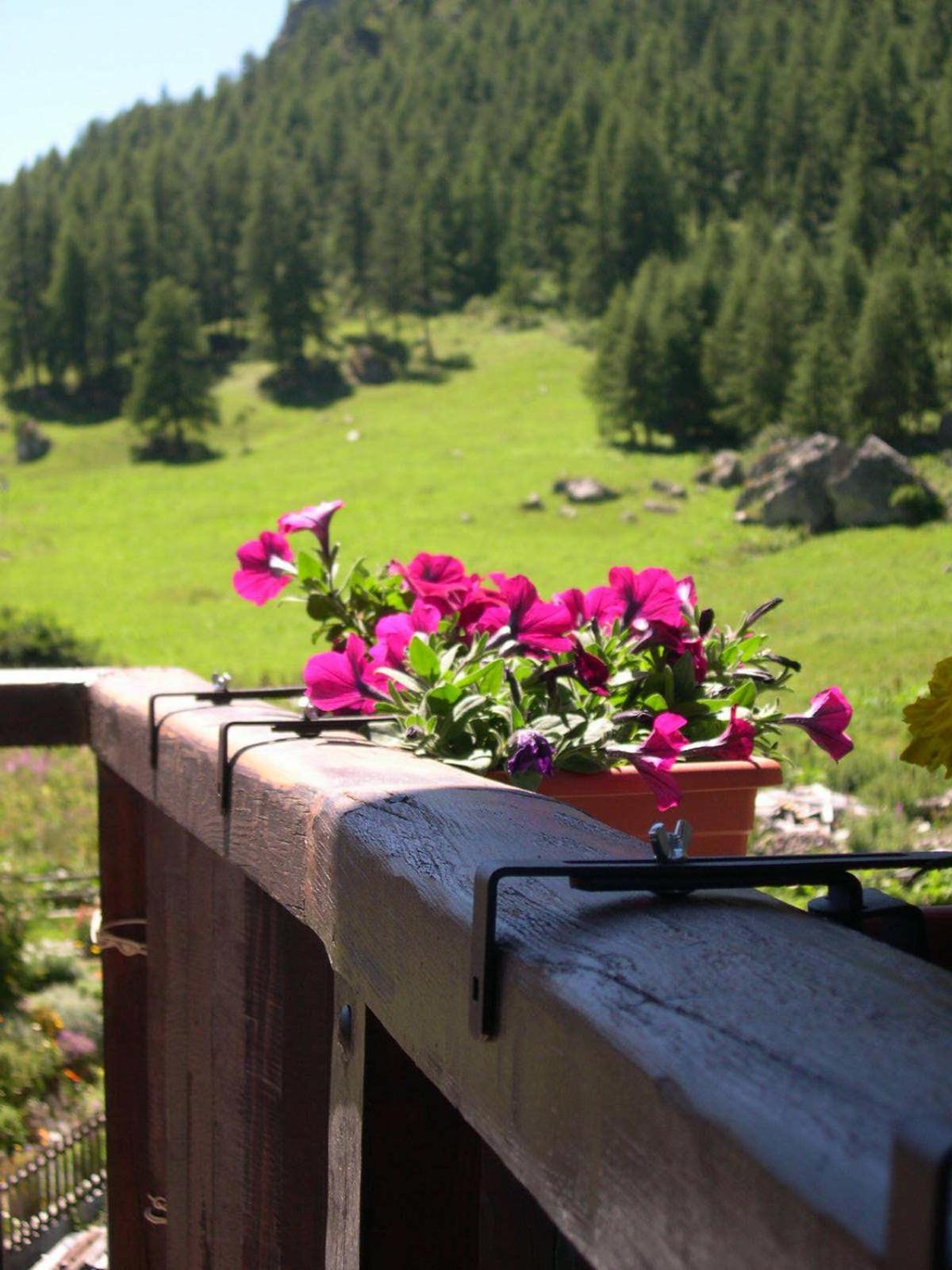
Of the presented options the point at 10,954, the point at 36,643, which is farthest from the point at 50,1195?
the point at 36,643

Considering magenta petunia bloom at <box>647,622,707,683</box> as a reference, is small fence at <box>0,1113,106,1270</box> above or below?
below

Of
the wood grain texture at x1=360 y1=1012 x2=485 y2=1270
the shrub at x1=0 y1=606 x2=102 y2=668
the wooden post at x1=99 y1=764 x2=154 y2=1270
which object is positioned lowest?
the shrub at x1=0 y1=606 x2=102 y2=668

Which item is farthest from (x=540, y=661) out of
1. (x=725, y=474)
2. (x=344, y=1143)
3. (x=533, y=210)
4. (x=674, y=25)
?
(x=674, y=25)

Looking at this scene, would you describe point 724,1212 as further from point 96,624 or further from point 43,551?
point 43,551

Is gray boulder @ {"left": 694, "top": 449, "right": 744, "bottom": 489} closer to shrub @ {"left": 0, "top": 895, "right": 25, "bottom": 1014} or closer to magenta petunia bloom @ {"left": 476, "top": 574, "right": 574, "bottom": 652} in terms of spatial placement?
magenta petunia bloom @ {"left": 476, "top": 574, "right": 574, "bottom": 652}

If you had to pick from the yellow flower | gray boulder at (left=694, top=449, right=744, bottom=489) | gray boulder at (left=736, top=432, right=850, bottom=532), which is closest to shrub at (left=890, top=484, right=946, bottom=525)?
gray boulder at (left=736, top=432, right=850, bottom=532)

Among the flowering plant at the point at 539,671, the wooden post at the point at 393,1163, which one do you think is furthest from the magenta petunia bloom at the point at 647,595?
the wooden post at the point at 393,1163

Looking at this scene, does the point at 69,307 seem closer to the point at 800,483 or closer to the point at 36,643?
the point at 36,643

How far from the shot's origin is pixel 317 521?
124 cm

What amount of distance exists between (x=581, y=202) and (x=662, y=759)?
19898 millimetres

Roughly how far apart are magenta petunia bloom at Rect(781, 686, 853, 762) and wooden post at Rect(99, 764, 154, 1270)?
750 millimetres

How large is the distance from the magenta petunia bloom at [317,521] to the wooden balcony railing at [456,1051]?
0.21 metres

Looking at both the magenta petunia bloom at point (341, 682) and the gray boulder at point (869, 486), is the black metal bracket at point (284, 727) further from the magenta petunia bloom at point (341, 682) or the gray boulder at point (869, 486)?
the gray boulder at point (869, 486)

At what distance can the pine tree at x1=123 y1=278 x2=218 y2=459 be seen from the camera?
19031 mm
